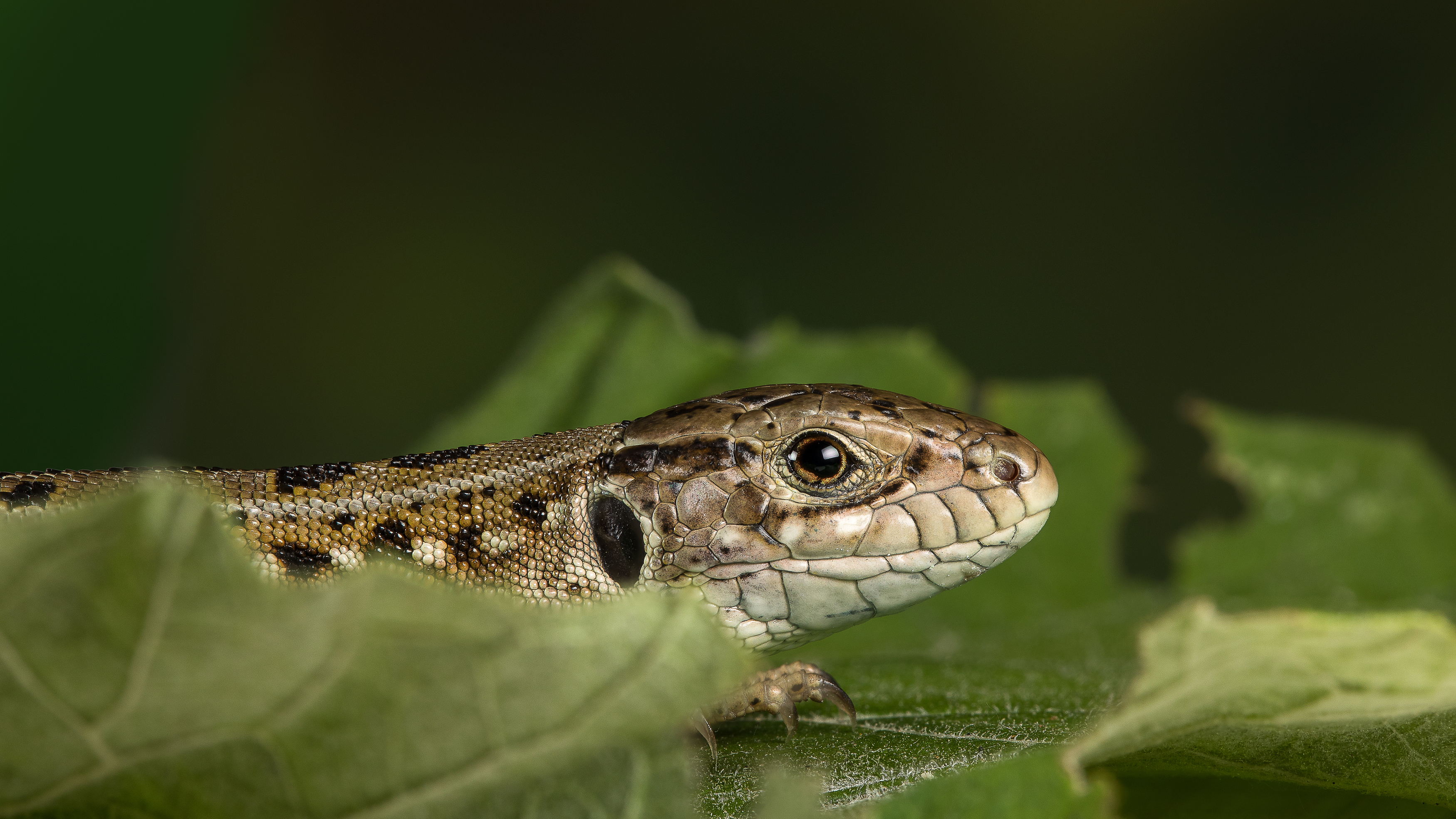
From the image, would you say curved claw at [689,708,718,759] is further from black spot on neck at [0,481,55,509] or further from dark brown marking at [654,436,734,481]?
black spot on neck at [0,481,55,509]

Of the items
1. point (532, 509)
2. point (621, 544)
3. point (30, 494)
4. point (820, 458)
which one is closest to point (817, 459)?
point (820, 458)

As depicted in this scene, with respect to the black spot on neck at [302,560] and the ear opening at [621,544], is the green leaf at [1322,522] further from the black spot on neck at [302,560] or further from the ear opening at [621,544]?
the black spot on neck at [302,560]

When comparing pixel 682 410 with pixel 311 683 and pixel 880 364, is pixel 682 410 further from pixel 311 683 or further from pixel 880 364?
pixel 880 364

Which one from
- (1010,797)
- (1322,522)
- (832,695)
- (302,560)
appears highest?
(1322,522)

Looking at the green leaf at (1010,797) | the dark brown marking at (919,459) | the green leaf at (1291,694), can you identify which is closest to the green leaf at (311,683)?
the green leaf at (1010,797)

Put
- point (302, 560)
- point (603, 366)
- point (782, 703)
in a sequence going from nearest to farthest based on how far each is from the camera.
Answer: point (782, 703) → point (302, 560) → point (603, 366)

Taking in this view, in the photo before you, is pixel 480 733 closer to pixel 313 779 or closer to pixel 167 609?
pixel 313 779
